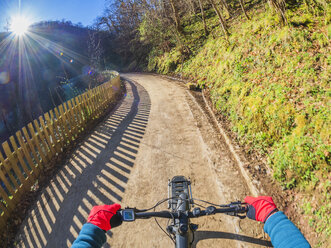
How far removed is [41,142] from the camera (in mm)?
5160

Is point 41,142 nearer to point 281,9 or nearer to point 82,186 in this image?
point 82,186

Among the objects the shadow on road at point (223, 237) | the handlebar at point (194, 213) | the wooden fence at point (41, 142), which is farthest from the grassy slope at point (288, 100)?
the wooden fence at point (41, 142)

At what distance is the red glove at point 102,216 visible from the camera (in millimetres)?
1605

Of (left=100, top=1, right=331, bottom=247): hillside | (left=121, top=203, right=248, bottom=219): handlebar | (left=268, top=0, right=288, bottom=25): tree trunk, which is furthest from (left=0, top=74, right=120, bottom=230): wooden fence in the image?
(left=268, top=0, right=288, bottom=25): tree trunk

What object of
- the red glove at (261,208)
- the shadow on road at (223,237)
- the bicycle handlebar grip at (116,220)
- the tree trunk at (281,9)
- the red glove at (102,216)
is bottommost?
the shadow on road at (223,237)

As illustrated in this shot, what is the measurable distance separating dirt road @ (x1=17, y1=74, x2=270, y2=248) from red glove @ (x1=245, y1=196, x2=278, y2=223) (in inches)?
67.8

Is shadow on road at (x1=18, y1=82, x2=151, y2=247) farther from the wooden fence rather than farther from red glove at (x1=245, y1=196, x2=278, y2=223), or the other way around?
red glove at (x1=245, y1=196, x2=278, y2=223)

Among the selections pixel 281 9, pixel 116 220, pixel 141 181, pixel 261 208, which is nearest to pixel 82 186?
pixel 141 181

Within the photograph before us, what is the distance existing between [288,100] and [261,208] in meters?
3.85

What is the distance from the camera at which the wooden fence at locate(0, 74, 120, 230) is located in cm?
387

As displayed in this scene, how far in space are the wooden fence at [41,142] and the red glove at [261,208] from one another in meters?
4.57

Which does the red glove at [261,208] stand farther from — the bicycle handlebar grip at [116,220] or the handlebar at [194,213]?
the bicycle handlebar grip at [116,220]

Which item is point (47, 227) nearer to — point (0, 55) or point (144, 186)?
point (144, 186)

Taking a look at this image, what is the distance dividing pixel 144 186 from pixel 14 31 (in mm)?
29074
